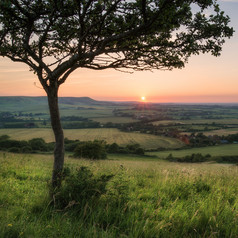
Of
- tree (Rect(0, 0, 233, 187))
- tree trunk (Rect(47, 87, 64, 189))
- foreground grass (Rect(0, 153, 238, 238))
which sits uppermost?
tree (Rect(0, 0, 233, 187))

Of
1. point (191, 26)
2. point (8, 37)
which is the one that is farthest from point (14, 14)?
point (191, 26)

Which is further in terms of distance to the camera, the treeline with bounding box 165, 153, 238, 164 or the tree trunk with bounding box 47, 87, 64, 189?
the treeline with bounding box 165, 153, 238, 164

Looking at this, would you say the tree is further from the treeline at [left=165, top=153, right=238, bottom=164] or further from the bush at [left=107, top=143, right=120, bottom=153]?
the bush at [left=107, top=143, right=120, bottom=153]

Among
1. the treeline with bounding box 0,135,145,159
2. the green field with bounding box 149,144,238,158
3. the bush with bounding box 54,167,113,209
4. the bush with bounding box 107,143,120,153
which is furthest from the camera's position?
the bush with bounding box 107,143,120,153

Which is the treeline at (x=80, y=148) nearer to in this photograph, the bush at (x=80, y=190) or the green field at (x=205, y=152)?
the green field at (x=205, y=152)

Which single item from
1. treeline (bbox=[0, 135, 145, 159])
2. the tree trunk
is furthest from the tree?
treeline (bbox=[0, 135, 145, 159])

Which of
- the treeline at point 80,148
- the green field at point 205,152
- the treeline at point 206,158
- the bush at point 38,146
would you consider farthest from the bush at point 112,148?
the bush at point 38,146

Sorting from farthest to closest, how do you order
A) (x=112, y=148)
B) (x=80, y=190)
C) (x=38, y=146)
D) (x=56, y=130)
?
(x=112, y=148)
(x=38, y=146)
(x=56, y=130)
(x=80, y=190)

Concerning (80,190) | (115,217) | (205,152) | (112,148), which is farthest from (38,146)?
(115,217)

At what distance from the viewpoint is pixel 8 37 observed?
249 inches

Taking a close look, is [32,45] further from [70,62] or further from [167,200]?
[167,200]

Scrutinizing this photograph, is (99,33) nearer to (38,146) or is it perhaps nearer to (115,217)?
(115,217)

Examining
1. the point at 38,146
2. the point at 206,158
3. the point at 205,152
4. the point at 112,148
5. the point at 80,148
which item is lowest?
the point at 205,152

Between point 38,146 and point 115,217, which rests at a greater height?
point 115,217
